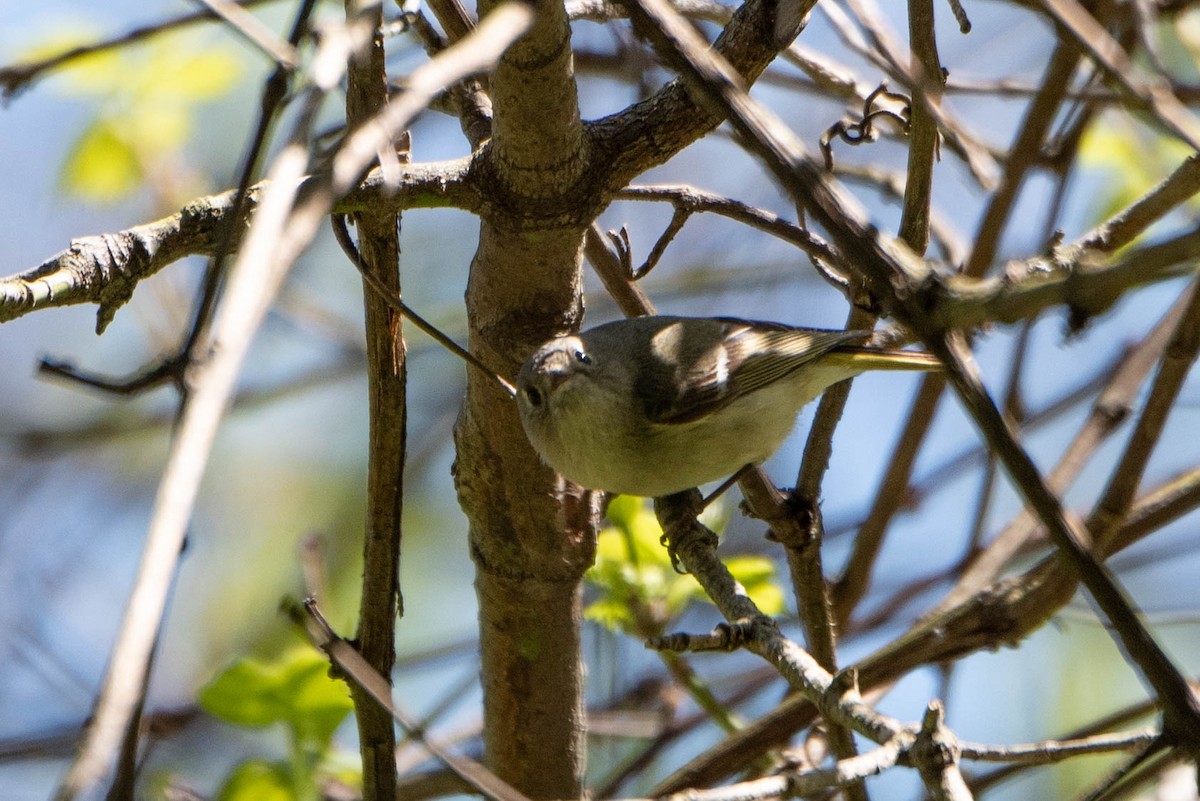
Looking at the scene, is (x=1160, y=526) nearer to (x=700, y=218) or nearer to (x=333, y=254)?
(x=700, y=218)

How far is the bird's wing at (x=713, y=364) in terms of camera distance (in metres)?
2.36

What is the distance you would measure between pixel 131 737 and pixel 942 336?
731mm

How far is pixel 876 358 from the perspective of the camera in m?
2.50

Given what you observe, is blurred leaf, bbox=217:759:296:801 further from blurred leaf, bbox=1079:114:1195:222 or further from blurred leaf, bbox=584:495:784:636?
blurred leaf, bbox=1079:114:1195:222

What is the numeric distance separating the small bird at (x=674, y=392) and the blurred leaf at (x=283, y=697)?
1.77 ft

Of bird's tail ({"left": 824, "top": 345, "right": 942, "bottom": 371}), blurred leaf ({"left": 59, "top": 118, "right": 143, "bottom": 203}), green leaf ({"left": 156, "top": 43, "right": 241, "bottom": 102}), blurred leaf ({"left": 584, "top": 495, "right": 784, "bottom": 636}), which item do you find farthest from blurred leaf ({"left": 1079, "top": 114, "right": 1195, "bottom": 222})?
blurred leaf ({"left": 59, "top": 118, "right": 143, "bottom": 203})

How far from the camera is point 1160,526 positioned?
86.7 inches

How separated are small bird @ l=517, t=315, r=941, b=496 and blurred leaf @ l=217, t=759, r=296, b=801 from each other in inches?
27.4

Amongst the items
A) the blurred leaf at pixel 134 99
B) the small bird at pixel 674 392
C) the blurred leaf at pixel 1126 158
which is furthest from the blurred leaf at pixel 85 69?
the blurred leaf at pixel 1126 158

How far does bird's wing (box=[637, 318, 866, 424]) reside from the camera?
7.75 feet

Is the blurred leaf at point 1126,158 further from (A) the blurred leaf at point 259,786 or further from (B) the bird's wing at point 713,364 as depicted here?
(A) the blurred leaf at point 259,786

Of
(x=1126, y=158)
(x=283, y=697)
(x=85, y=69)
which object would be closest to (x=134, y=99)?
(x=85, y=69)

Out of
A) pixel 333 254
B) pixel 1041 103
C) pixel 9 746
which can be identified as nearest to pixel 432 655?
pixel 9 746

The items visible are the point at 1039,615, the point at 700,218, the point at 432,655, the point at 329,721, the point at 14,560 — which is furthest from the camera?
the point at 700,218
